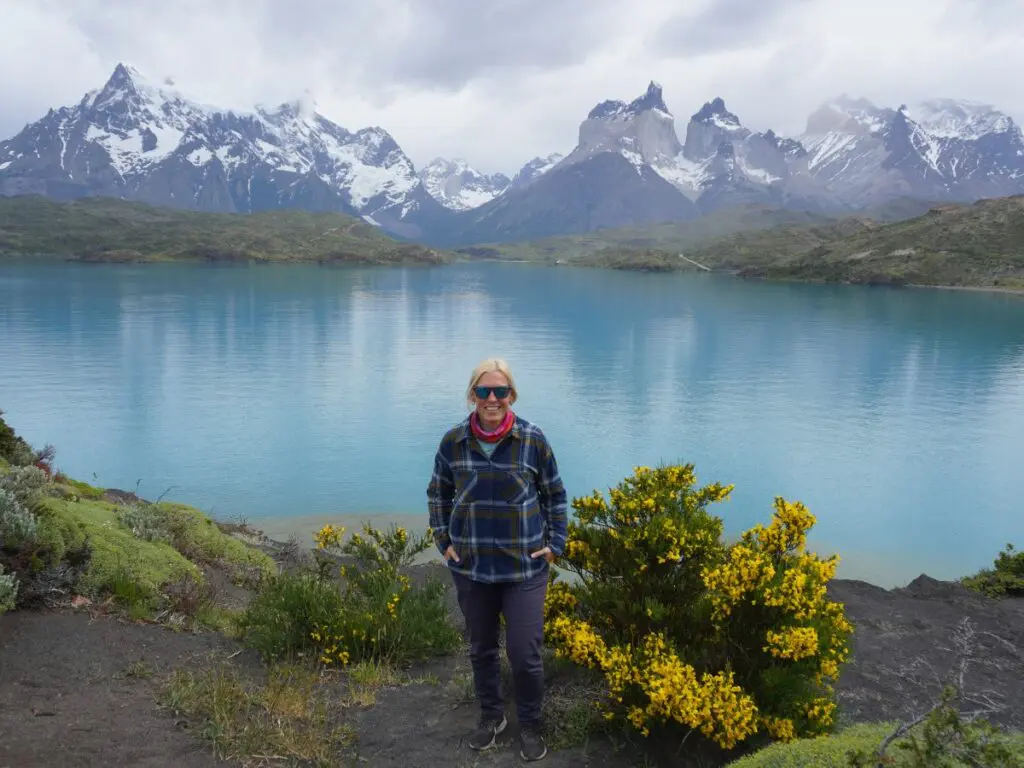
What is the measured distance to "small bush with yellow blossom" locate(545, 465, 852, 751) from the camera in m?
5.12

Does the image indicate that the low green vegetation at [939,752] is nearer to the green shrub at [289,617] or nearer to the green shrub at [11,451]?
the green shrub at [289,617]

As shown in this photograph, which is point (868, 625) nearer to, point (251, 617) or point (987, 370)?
point (251, 617)

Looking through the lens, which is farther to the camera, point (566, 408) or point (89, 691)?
point (566, 408)

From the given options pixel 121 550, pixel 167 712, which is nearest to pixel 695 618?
pixel 167 712

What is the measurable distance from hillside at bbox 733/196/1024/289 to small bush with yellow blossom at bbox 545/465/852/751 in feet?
482

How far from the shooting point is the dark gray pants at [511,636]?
5418 mm

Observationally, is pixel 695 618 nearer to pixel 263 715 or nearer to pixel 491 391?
pixel 491 391

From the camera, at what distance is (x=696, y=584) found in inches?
237

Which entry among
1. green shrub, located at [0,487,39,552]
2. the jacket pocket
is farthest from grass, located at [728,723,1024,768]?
green shrub, located at [0,487,39,552]

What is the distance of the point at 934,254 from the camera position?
6122 inches

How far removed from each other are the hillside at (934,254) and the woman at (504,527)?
486 feet

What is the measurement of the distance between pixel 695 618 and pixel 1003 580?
31.2 ft

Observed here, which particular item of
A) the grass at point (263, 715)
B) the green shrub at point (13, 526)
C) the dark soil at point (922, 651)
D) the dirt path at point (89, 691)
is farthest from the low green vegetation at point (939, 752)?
the green shrub at point (13, 526)

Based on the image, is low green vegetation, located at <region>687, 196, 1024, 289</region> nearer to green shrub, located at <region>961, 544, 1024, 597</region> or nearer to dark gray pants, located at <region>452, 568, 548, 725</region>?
green shrub, located at <region>961, 544, 1024, 597</region>
